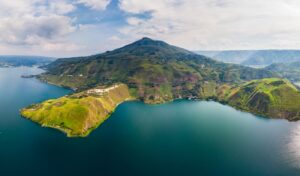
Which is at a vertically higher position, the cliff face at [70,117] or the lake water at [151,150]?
the cliff face at [70,117]

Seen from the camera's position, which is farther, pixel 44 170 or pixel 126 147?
pixel 126 147

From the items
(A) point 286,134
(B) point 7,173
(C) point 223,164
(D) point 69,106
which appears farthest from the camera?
(D) point 69,106

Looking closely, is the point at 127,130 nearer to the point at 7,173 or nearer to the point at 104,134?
the point at 104,134

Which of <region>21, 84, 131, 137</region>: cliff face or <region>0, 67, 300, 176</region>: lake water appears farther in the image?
<region>21, 84, 131, 137</region>: cliff face

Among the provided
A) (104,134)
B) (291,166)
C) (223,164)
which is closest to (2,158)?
(104,134)

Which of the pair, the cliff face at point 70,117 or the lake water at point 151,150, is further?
the cliff face at point 70,117

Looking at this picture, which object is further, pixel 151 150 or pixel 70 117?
pixel 70 117

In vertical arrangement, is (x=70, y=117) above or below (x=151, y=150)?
above

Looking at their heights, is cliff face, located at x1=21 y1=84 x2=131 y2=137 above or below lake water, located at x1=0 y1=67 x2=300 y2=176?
above
